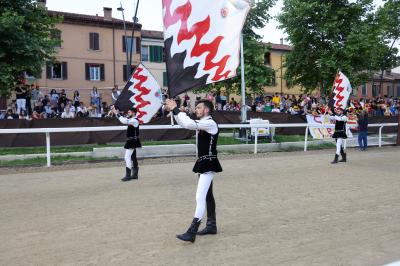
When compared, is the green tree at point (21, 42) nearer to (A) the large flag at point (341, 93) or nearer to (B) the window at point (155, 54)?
(A) the large flag at point (341, 93)

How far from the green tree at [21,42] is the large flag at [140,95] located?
7.86 metres

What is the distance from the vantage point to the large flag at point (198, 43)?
6176mm

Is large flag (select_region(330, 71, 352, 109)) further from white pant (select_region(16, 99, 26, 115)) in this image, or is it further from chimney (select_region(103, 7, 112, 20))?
chimney (select_region(103, 7, 112, 20))

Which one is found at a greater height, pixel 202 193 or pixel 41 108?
pixel 41 108

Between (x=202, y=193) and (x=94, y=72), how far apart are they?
1631 inches

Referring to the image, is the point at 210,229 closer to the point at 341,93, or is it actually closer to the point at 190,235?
the point at 190,235

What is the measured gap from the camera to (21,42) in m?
18.1

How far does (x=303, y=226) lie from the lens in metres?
6.75

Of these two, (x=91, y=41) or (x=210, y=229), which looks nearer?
(x=210, y=229)

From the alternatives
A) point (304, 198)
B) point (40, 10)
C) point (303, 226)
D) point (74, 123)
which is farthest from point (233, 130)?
point (303, 226)

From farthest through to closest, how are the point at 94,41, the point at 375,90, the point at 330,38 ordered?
the point at 375,90, the point at 94,41, the point at 330,38

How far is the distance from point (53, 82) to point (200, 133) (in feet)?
128

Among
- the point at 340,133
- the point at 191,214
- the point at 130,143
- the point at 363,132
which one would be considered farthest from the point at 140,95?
the point at 363,132

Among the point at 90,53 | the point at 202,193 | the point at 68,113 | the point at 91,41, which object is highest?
the point at 91,41
